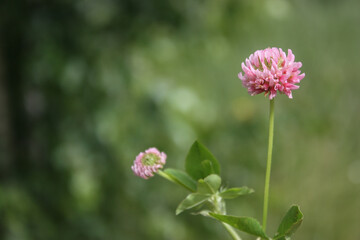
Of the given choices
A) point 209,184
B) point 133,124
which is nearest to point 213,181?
point 209,184

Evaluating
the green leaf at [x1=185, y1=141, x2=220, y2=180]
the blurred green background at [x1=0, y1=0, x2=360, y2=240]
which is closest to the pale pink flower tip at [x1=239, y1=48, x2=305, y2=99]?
the green leaf at [x1=185, y1=141, x2=220, y2=180]

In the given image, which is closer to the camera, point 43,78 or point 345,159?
point 43,78

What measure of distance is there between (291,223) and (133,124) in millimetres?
1553

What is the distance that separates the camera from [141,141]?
1.92 meters

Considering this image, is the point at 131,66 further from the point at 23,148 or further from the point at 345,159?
the point at 345,159

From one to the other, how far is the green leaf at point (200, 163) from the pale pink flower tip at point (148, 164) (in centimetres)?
2

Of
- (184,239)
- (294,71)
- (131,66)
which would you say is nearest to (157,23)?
(131,66)

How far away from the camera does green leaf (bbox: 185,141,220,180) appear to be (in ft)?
1.35

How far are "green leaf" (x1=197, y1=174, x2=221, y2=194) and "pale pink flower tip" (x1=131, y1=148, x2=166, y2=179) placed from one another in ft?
0.11

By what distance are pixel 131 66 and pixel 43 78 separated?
12.6 inches

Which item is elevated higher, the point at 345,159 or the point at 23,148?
the point at 23,148

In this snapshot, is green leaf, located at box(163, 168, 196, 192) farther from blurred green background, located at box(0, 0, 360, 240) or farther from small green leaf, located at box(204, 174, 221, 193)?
blurred green background, located at box(0, 0, 360, 240)

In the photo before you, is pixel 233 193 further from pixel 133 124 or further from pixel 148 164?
pixel 133 124

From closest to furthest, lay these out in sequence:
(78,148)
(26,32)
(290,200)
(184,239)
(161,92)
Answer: (161,92), (78,148), (26,32), (184,239), (290,200)
